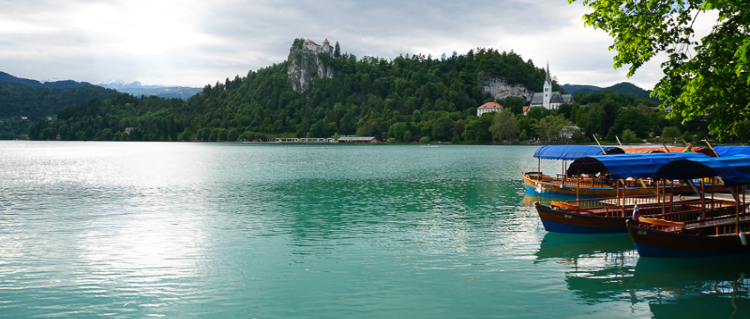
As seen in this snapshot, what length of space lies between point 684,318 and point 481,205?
19.2 metres

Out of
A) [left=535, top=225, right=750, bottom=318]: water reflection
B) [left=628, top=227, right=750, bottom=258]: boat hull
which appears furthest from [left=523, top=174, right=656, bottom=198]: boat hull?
[left=628, top=227, right=750, bottom=258]: boat hull

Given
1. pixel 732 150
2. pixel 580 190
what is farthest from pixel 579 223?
pixel 732 150

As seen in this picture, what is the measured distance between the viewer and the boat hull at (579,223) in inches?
813

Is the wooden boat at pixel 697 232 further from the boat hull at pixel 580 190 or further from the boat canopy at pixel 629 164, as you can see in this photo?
the boat hull at pixel 580 190

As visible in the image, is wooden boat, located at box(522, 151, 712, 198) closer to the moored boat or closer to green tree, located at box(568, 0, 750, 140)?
the moored boat

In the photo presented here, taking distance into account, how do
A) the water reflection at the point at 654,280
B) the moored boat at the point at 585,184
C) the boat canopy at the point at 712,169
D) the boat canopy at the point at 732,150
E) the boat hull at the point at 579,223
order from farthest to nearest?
the moored boat at the point at 585,184 < the boat canopy at the point at 732,150 < the boat hull at the point at 579,223 < the boat canopy at the point at 712,169 < the water reflection at the point at 654,280

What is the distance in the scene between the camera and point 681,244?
1603 centimetres

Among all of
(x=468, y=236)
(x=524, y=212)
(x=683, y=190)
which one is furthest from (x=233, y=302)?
(x=683, y=190)

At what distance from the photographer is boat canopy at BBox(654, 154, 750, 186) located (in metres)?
16.1

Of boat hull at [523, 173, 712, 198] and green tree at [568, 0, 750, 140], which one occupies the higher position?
green tree at [568, 0, 750, 140]

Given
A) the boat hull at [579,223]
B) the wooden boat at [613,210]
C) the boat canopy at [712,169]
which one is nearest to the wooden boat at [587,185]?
the wooden boat at [613,210]

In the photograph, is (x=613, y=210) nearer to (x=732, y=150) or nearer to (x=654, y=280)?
(x=654, y=280)

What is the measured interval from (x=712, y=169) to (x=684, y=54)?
4376 mm

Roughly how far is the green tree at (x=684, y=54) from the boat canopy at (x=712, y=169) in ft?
4.45
